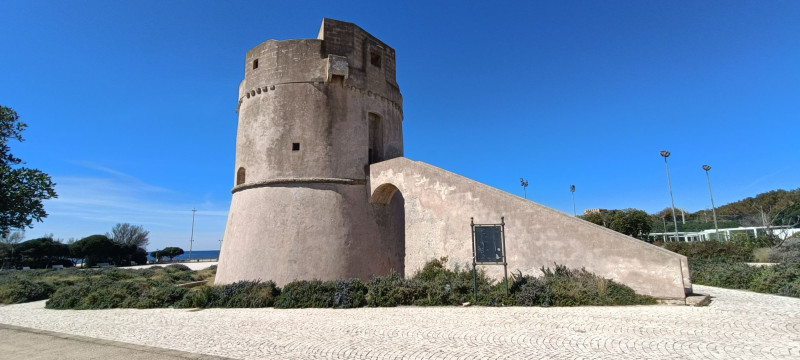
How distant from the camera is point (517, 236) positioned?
977 cm

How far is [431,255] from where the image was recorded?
1163cm

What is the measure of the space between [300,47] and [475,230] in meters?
9.55

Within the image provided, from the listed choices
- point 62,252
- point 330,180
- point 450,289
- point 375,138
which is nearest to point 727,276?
point 450,289

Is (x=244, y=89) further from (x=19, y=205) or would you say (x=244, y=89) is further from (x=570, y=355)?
(x=19, y=205)

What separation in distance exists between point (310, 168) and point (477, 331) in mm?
8955

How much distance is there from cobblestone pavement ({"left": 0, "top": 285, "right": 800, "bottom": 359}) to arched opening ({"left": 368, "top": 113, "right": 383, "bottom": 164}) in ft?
24.2

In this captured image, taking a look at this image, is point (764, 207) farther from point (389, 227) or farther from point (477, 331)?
point (477, 331)

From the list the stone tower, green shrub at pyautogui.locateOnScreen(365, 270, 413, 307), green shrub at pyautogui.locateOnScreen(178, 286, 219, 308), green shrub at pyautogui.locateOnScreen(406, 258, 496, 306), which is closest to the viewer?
green shrub at pyautogui.locateOnScreen(406, 258, 496, 306)

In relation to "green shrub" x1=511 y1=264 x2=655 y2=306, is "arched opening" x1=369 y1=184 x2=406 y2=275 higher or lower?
higher

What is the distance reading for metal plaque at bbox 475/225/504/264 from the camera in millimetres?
9102

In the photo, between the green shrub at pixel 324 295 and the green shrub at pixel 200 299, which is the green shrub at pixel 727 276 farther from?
the green shrub at pixel 200 299

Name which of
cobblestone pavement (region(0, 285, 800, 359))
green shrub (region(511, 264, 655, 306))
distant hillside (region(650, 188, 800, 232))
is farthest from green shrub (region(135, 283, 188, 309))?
distant hillside (region(650, 188, 800, 232))

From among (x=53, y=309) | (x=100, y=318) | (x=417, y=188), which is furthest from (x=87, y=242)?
(x=417, y=188)

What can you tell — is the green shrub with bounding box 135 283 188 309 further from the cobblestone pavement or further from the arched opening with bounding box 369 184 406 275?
the arched opening with bounding box 369 184 406 275
